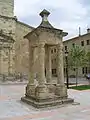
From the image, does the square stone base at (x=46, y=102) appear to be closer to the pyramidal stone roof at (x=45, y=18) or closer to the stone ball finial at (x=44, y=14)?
the pyramidal stone roof at (x=45, y=18)

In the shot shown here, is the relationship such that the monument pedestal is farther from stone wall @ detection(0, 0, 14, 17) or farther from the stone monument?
stone wall @ detection(0, 0, 14, 17)

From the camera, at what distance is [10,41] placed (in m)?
29.4

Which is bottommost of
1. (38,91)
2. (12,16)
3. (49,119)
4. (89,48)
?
(49,119)

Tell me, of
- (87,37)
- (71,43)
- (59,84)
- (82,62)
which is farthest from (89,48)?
(59,84)

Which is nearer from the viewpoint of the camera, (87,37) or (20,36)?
(20,36)

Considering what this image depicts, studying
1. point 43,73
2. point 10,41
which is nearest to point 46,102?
point 43,73

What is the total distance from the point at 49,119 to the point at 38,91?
2.82 meters

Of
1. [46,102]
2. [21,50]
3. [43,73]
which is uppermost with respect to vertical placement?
[21,50]

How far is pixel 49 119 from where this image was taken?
7.45 metres

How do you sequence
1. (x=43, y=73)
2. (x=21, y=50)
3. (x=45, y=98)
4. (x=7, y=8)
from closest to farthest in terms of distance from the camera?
1. (x=45, y=98)
2. (x=43, y=73)
3. (x=7, y=8)
4. (x=21, y=50)

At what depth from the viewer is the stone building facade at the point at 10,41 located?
28.8 metres

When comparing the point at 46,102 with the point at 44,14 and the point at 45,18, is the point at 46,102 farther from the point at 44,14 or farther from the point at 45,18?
the point at 44,14

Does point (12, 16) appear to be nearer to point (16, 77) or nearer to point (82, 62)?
point (16, 77)

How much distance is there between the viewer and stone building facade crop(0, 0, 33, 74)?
28812 mm
